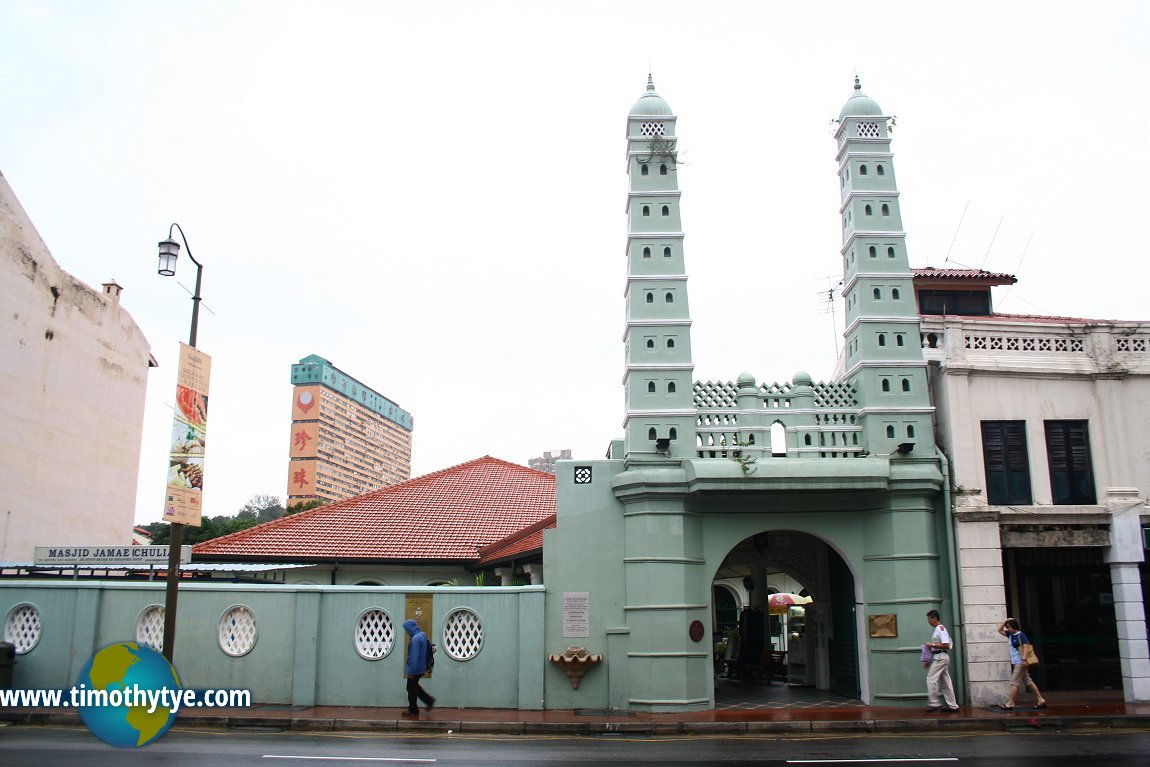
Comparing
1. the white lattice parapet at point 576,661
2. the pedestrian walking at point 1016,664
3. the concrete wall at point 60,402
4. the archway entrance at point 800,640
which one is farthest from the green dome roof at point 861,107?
the concrete wall at point 60,402

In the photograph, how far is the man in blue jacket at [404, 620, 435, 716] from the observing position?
15.3 meters

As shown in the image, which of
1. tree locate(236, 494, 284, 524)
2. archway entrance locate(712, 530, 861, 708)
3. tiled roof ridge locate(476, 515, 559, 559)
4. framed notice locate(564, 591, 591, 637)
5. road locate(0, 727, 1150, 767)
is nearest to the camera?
road locate(0, 727, 1150, 767)

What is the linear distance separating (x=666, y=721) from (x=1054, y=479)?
8544 millimetres

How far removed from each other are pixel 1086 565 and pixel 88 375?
89.8 feet

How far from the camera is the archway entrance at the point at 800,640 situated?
1759cm

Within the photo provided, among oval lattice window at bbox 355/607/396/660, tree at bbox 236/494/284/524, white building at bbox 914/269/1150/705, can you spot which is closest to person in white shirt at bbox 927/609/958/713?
white building at bbox 914/269/1150/705

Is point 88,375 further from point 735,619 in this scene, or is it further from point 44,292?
point 735,619

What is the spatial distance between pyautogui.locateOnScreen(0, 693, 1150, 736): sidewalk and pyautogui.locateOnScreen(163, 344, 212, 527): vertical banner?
333 cm

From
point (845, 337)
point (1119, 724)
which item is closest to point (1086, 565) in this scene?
point (1119, 724)

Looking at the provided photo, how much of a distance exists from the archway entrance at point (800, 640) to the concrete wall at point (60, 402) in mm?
19190

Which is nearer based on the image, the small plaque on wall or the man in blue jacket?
the man in blue jacket

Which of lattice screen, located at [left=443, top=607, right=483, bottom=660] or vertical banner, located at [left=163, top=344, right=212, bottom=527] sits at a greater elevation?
vertical banner, located at [left=163, top=344, right=212, bottom=527]

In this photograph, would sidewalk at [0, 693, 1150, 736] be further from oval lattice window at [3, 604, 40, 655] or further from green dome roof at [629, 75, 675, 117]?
green dome roof at [629, 75, 675, 117]

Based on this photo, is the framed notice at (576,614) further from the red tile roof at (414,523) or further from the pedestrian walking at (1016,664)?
the red tile roof at (414,523)
